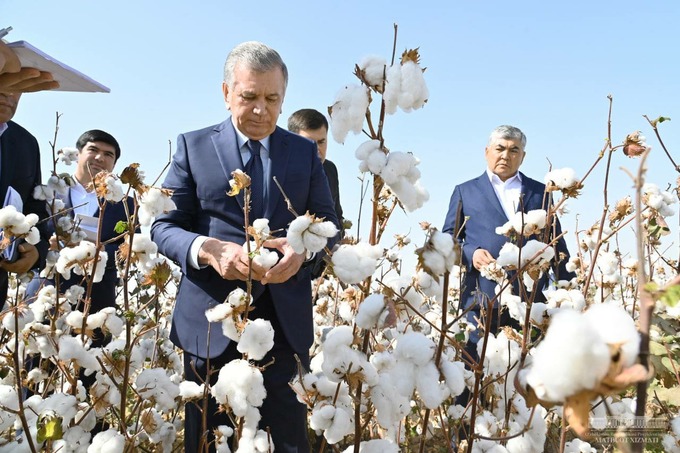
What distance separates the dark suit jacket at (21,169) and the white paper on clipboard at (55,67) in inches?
35.7

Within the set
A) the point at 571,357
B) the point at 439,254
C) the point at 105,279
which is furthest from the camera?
the point at 105,279

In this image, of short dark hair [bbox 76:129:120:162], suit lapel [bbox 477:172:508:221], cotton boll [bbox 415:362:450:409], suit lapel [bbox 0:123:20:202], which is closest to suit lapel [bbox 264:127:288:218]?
cotton boll [bbox 415:362:450:409]

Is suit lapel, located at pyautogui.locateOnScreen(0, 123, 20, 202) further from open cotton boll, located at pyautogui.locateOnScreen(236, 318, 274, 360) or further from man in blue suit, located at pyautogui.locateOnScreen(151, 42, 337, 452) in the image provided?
open cotton boll, located at pyautogui.locateOnScreen(236, 318, 274, 360)

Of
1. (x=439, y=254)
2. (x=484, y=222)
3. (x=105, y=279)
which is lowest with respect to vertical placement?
(x=105, y=279)

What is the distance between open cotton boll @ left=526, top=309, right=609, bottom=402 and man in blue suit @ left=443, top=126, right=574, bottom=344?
9.04ft

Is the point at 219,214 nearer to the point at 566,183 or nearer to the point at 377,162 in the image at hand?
the point at 377,162

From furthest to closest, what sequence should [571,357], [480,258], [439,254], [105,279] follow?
[105,279] < [480,258] < [439,254] < [571,357]

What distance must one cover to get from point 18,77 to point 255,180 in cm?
71

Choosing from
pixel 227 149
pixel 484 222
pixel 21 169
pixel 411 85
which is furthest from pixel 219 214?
pixel 484 222

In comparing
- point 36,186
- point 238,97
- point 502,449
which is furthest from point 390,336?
point 36,186

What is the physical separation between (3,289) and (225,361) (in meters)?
1.15

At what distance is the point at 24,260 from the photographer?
2.17 meters

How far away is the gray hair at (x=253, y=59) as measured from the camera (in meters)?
1.79

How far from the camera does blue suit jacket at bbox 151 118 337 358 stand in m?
1.81
